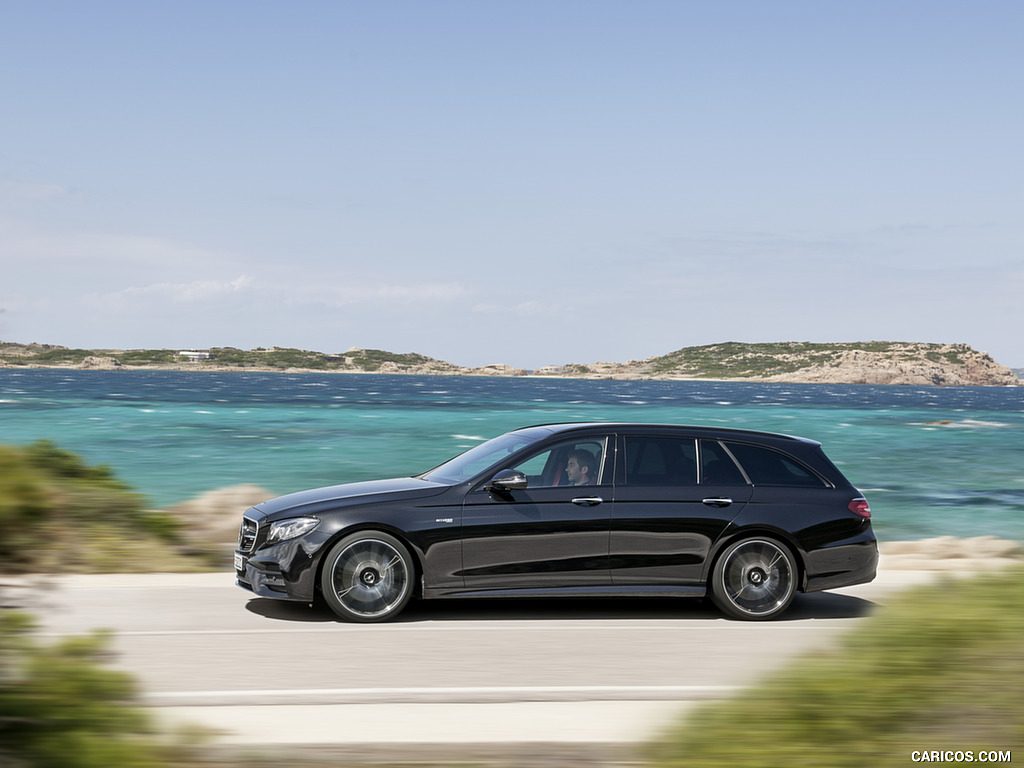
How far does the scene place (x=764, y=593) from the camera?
29.7 ft

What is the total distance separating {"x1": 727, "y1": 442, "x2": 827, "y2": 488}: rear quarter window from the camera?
9312mm

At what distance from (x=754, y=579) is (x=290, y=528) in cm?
399

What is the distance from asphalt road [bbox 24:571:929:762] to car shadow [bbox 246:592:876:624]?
0.03 meters

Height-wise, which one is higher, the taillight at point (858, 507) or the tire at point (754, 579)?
the taillight at point (858, 507)

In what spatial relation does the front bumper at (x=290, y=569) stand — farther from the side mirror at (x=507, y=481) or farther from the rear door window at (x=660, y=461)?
the rear door window at (x=660, y=461)

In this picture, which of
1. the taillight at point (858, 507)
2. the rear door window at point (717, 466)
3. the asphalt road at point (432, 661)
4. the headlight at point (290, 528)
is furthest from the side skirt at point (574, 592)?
the taillight at point (858, 507)

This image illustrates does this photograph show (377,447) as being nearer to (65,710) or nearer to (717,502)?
(717,502)

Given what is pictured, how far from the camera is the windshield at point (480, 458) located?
29.6 feet

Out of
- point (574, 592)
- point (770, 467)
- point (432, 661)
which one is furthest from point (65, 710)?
point (770, 467)

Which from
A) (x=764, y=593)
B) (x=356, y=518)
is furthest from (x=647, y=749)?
(x=764, y=593)

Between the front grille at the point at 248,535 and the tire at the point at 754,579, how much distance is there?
391 cm

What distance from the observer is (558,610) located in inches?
368

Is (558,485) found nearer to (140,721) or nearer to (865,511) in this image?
(865,511)

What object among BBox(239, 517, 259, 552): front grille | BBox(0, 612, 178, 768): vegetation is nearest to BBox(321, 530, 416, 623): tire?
BBox(239, 517, 259, 552): front grille
